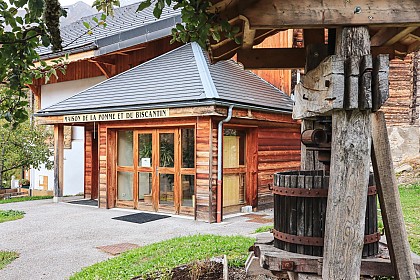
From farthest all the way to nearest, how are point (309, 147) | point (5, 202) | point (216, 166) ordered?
point (5, 202) → point (216, 166) → point (309, 147)

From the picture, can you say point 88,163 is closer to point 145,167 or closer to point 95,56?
point 95,56

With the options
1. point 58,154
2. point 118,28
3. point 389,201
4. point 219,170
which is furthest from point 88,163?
point 389,201

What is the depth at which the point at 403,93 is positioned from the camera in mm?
13219

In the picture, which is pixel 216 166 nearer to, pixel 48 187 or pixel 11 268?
pixel 11 268

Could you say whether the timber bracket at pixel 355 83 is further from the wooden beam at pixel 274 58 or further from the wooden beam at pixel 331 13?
the wooden beam at pixel 274 58

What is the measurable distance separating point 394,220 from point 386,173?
335 millimetres

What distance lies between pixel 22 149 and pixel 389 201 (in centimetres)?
1333

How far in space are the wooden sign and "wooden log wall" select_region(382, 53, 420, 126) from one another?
8.59 m

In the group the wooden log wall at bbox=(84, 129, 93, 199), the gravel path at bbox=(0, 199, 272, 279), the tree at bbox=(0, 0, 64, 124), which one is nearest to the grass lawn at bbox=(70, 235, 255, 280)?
the gravel path at bbox=(0, 199, 272, 279)

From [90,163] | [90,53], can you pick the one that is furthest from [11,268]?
[90,53]

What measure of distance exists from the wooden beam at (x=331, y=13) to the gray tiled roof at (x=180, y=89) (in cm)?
504

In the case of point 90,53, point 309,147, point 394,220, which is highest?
point 90,53

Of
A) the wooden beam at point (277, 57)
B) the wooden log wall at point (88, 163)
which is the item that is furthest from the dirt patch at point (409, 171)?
the wooden log wall at point (88, 163)

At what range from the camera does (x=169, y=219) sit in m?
8.32
